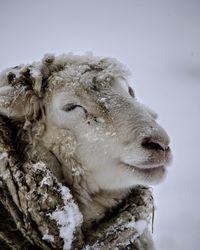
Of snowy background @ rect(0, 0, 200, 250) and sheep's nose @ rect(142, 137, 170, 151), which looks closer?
sheep's nose @ rect(142, 137, 170, 151)

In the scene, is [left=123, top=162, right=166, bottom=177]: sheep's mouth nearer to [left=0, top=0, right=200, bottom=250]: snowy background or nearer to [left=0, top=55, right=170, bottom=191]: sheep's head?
[left=0, top=55, right=170, bottom=191]: sheep's head

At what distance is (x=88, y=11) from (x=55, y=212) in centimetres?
2552

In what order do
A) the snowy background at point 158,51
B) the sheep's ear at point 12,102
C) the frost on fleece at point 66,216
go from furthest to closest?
the snowy background at point 158,51, the sheep's ear at point 12,102, the frost on fleece at point 66,216

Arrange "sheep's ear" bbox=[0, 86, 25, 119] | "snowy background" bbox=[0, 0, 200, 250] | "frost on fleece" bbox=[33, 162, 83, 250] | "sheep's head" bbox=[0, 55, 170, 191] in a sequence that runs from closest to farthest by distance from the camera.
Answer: "frost on fleece" bbox=[33, 162, 83, 250], "sheep's head" bbox=[0, 55, 170, 191], "sheep's ear" bbox=[0, 86, 25, 119], "snowy background" bbox=[0, 0, 200, 250]

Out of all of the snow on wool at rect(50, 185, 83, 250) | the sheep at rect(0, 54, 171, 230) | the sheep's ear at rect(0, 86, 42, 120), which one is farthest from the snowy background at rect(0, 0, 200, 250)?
the sheep's ear at rect(0, 86, 42, 120)

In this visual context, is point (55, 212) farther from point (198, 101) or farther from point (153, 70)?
point (153, 70)

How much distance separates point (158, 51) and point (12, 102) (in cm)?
1181

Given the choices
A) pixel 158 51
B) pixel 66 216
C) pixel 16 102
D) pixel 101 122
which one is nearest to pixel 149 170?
pixel 101 122

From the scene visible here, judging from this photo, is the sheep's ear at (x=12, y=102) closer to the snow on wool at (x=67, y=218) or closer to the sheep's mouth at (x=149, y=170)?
the snow on wool at (x=67, y=218)

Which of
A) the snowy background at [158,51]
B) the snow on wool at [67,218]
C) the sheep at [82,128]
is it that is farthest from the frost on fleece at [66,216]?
the snowy background at [158,51]

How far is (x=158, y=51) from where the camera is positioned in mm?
13562

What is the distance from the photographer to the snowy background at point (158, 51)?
4.41m

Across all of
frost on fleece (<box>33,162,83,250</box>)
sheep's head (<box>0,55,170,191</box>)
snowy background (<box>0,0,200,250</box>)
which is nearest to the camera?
frost on fleece (<box>33,162,83,250</box>)

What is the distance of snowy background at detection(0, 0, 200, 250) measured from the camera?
173 inches
